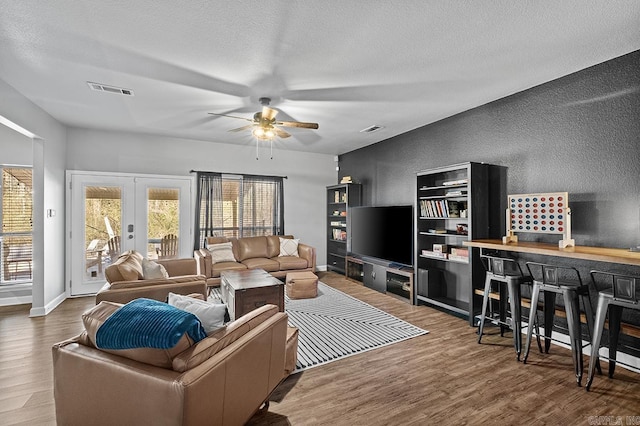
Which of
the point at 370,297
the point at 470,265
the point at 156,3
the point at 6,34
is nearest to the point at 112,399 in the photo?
the point at 156,3

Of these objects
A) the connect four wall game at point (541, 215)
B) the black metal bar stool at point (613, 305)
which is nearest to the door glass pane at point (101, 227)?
the connect four wall game at point (541, 215)

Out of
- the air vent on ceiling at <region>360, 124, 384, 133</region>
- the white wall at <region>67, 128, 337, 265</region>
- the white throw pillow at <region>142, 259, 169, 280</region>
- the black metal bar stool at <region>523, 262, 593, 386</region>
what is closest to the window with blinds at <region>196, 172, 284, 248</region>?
the white wall at <region>67, 128, 337, 265</region>

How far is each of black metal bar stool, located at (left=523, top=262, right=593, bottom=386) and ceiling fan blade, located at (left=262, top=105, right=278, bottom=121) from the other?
309 cm

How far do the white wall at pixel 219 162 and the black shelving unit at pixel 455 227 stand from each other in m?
3.05

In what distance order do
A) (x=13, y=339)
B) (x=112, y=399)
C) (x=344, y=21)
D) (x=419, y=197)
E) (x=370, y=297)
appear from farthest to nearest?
(x=370, y=297) < (x=419, y=197) < (x=13, y=339) < (x=344, y=21) < (x=112, y=399)

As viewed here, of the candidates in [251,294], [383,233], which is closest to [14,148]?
[251,294]

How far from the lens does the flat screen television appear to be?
491 centimetres

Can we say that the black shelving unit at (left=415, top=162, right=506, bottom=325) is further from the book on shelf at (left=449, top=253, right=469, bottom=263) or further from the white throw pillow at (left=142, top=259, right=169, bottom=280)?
the white throw pillow at (left=142, top=259, right=169, bottom=280)

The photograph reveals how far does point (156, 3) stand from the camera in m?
2.12

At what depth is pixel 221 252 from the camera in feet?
18.2

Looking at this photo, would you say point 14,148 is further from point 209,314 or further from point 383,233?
point 383,233

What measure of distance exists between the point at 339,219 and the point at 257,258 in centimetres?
222

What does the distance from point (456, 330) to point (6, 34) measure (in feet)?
16.9

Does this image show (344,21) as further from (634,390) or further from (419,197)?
(634,390)
